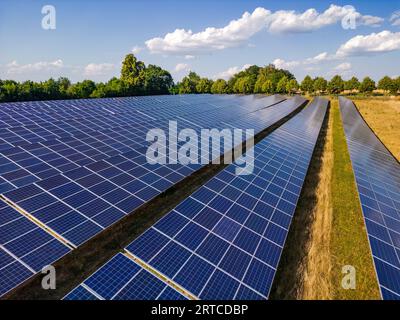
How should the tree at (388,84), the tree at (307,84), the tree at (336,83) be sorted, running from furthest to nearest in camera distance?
the tree at (307,84), the tree at (336,83), the tree at (388,84)

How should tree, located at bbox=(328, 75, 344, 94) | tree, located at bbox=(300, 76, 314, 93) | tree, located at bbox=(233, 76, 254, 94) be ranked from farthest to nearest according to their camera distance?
tree, located at bbox=(233, 76, 254, 94), tree, located at bbox=(300, 76, 314, 93), tree, located at bbox=(328, 75, 344, 94)

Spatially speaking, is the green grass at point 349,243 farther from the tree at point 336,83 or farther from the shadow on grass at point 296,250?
the tree at point 336,83

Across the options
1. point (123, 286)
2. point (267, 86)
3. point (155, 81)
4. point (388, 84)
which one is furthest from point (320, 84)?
point (123, 286)

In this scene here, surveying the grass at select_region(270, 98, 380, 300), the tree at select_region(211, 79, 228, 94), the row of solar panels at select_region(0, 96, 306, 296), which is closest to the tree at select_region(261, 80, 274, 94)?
the tree at select_region(211, 79, 228, 94)

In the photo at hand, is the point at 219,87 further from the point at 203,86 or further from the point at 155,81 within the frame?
the point at 155,81

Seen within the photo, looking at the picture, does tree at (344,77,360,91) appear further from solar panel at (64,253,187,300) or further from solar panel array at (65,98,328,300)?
solar panel at (64,253,187,300)

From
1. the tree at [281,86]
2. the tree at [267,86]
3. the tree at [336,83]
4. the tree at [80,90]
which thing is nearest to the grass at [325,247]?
the tree at [80,90]
